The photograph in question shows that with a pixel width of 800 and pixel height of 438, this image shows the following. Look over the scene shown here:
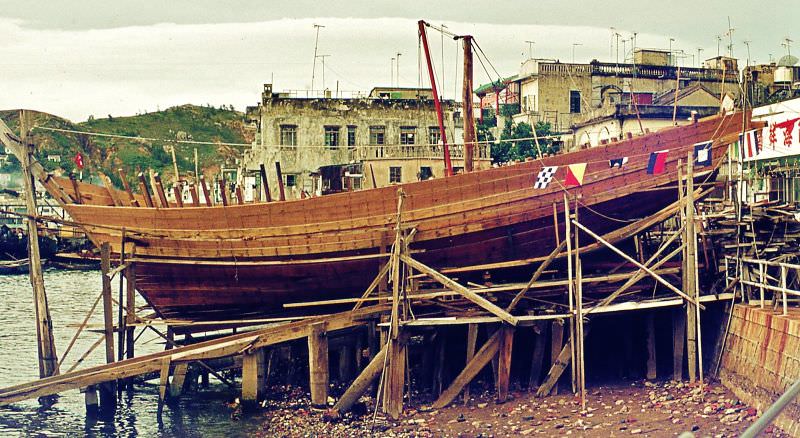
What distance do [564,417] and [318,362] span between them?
439 centimetres

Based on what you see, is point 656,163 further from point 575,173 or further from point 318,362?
point 318,362

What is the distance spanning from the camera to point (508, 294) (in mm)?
16750

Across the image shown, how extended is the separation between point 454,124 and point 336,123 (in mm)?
5067

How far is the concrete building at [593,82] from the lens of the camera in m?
41.3

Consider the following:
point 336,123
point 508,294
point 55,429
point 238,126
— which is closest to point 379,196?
point 508,294

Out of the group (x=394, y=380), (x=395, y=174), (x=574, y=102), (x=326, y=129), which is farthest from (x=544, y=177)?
(x=574, y=102)

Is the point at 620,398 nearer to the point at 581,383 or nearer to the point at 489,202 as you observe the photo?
the point at 581,383

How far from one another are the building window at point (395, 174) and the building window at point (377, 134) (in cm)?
527

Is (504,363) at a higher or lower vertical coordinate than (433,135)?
lower

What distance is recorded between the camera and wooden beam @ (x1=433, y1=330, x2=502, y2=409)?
15.5 m

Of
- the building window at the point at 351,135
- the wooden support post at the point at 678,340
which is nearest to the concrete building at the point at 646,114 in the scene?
the building window at the point at 351,135

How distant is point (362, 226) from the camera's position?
18.4 meters

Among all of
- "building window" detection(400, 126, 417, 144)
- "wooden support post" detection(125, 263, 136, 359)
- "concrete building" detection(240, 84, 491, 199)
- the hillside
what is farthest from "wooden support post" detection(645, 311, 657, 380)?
the hillside

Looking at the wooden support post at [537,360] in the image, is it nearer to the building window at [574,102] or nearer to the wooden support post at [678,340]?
the wooden support post at [678,340]
